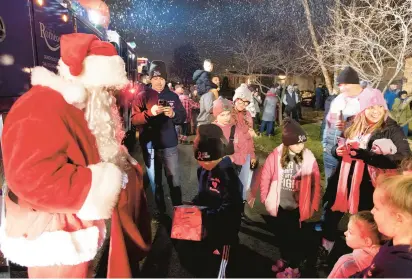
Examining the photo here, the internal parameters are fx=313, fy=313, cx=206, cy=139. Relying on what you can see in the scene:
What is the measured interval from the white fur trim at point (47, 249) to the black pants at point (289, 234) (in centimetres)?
225

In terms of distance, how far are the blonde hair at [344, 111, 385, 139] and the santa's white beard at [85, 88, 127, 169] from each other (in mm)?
2965

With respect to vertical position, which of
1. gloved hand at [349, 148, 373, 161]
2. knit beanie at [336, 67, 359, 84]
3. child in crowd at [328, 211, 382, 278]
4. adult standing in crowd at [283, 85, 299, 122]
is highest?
knit beanie at [336, 67, 359, 84]

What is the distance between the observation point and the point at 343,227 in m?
4.54

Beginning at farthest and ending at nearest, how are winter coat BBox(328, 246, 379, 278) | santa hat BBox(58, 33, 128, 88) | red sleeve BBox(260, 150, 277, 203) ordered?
1. red sleeve BBox(260, 150, 277, 203)
2. winter coat BBox(328, 246, 379, 278)
3. santa hat BBox(58, 33, 128, 88)

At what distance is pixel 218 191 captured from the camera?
3170mm

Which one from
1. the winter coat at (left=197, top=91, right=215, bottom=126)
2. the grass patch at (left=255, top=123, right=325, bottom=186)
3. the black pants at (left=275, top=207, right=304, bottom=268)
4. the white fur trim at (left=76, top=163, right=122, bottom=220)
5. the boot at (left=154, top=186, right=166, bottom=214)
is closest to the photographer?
the white fur trim at (left=76, top=163, right=122, bottom=220)

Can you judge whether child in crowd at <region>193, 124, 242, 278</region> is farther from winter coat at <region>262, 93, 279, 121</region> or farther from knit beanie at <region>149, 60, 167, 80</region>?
winter coat at <region>262, 93, 279, 121</region>

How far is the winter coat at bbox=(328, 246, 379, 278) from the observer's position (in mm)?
2246

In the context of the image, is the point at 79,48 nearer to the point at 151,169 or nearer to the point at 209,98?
the point at 151,169

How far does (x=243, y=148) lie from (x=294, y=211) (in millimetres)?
1461

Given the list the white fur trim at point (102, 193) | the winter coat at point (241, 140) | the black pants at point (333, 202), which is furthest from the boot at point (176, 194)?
the white fur trim at point (102, 193)

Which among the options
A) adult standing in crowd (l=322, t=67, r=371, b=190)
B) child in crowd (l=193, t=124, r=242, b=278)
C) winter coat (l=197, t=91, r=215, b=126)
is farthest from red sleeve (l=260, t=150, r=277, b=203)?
winter coat (l=197, t=91, r=215, b=126)

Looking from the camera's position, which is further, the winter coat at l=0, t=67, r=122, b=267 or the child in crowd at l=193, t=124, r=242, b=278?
the child in crowd at l=193, t=124, r=242, b=278

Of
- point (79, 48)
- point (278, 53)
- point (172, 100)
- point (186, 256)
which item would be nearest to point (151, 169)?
point (172, 100)
